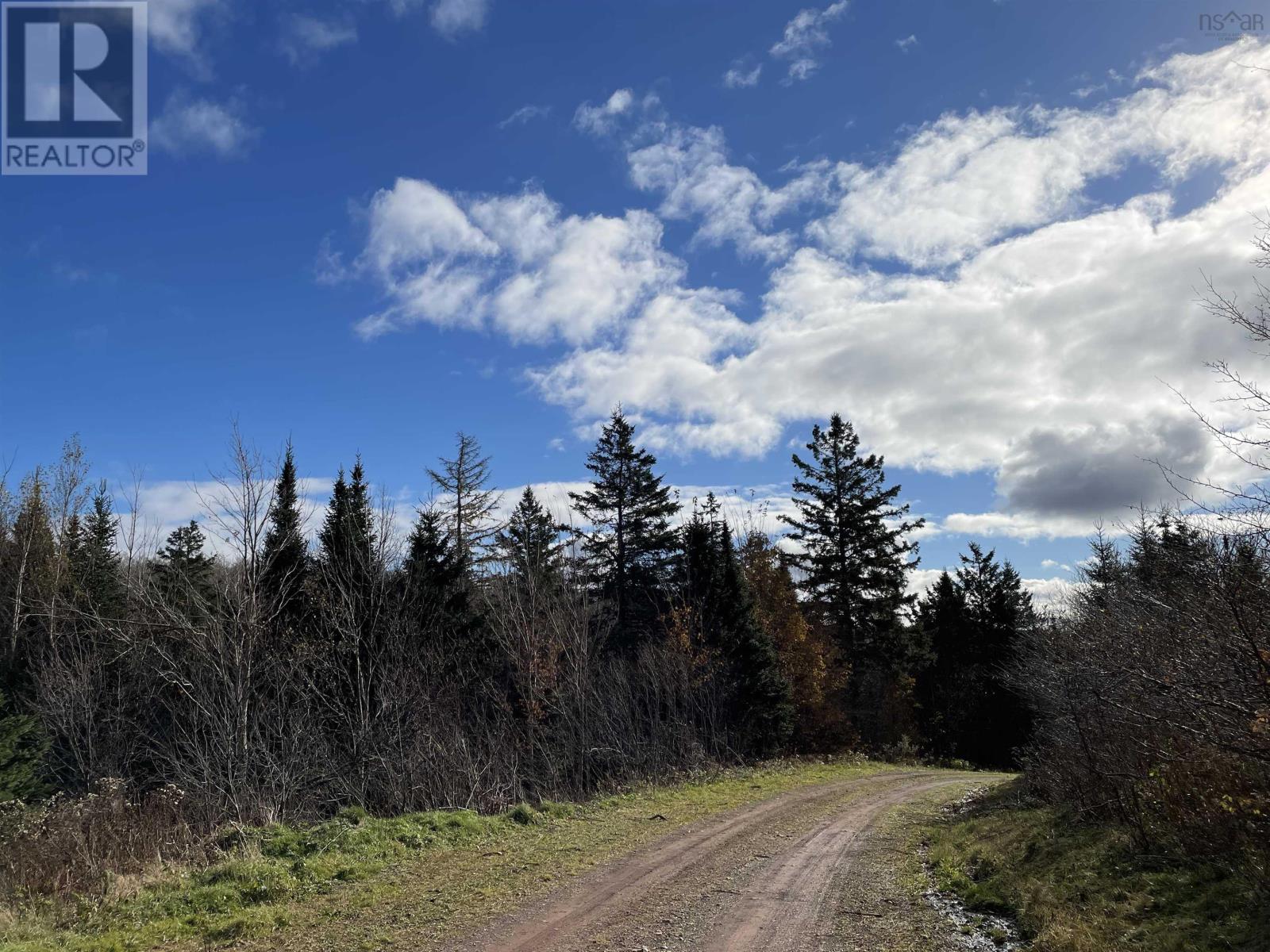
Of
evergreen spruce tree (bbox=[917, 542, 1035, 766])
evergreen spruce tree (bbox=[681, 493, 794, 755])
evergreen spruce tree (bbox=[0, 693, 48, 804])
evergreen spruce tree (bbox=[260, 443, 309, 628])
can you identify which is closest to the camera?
evergreen spruce tree (bbox=[0, 693, 48, 804])

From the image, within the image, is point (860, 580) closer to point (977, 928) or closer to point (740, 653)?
point (740, 653)

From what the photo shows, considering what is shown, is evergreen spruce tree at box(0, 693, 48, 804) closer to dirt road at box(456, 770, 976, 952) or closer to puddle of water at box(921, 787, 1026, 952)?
dirt road at box(456, 770, 976, 952)

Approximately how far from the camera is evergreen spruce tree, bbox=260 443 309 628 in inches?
888

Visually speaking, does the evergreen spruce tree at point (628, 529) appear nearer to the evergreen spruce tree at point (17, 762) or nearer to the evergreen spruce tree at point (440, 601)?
the evergreen spruce tree at point (440, 601)

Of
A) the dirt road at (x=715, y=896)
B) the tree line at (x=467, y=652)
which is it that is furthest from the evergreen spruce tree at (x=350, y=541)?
the dirt road at (x=715, y=896)

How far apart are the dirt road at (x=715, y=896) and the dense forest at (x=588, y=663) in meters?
4.34

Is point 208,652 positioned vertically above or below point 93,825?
above

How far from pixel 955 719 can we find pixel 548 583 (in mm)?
29412

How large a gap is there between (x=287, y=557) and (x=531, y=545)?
11.5 m

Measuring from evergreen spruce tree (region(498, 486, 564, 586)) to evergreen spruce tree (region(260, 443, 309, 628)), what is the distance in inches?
317

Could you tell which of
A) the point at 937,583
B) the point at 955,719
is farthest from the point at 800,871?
the point at 937,583

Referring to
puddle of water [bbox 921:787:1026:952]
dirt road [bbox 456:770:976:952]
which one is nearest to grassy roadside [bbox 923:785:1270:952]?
puddle of water [bbox 921:787:1026:952]

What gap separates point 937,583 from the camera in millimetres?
53062

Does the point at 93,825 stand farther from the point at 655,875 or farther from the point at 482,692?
the point at 482,692
